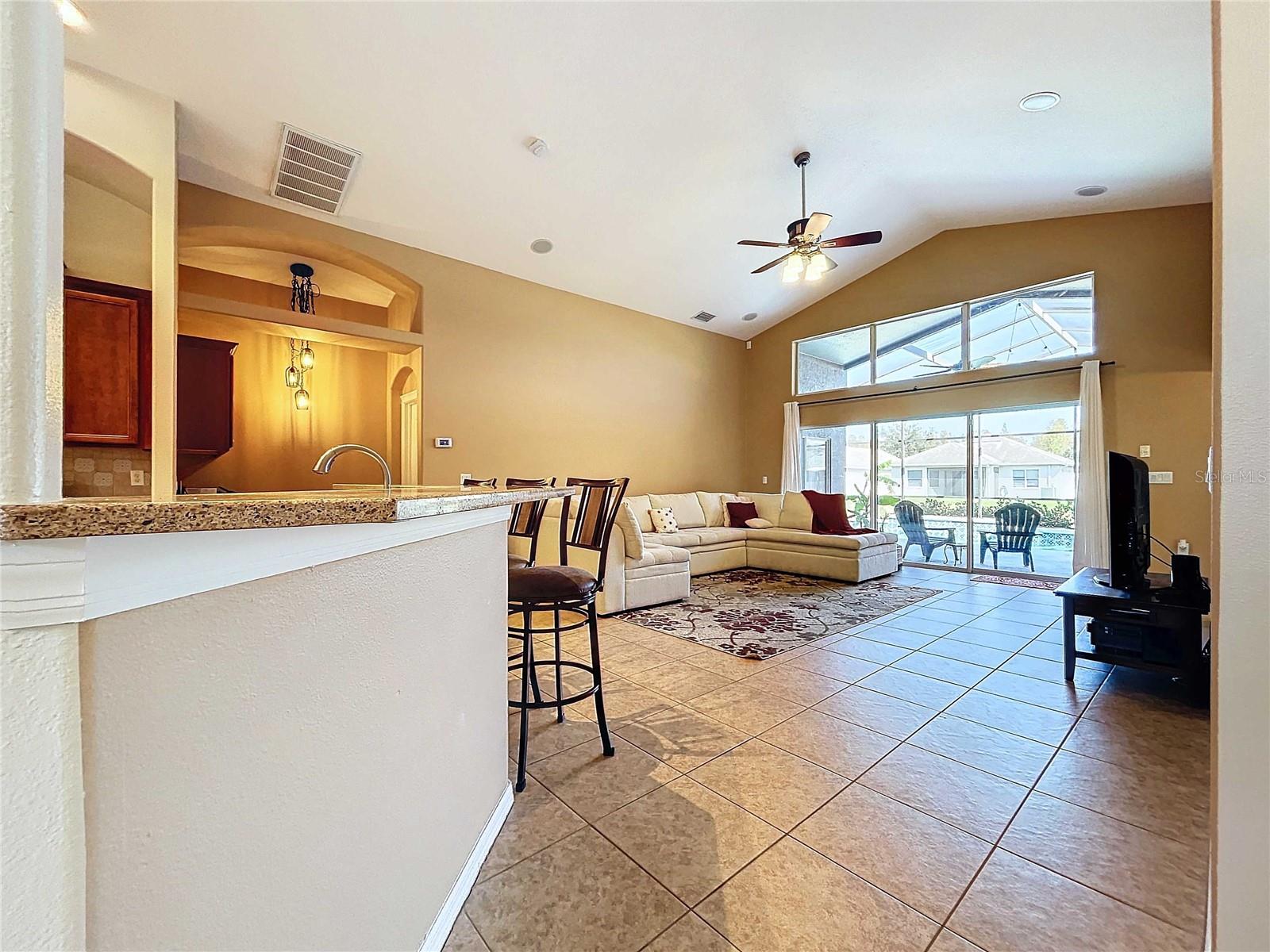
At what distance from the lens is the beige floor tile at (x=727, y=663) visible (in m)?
3.08

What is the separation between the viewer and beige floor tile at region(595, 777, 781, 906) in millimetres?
1506

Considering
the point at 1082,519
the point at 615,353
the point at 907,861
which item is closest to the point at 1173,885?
the point at 907,861

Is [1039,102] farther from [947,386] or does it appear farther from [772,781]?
[772,781]

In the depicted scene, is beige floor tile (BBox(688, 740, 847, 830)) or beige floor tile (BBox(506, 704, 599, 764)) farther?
beige floor tile (BBox(506, 704, 599, 764))

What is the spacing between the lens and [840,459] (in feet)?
25.4

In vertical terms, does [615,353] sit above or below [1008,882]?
above

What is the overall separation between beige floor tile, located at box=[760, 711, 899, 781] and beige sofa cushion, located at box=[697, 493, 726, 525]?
4.65m

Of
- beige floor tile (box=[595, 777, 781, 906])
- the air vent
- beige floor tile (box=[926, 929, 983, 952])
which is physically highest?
the air vent

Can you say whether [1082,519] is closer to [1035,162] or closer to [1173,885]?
→ [1035,162]

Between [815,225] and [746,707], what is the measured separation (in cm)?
347

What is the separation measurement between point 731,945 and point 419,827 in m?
0.81

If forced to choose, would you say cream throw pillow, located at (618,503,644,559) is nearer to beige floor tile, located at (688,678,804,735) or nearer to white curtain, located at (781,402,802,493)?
beige floor tile, located at (688,678,804,735)

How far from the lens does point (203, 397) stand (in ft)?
15.9

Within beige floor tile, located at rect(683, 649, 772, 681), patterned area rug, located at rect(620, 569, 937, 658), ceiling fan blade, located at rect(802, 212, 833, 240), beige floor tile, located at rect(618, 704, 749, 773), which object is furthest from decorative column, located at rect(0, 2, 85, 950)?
ceiling fan blade, located at rect(802, 212, 833, 240)
